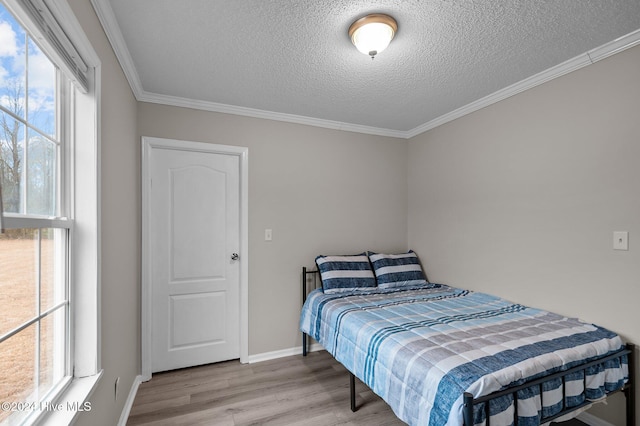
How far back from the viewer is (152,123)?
265cm

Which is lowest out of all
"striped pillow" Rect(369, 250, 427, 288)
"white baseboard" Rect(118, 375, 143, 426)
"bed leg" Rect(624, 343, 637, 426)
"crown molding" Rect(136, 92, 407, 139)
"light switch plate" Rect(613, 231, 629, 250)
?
"white baseboard" Rect(118, 375, 143, 426)

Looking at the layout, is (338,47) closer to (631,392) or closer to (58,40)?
(58,40)

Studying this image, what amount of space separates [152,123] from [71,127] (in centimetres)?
138

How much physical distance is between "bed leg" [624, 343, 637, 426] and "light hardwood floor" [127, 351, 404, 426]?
1336 mm

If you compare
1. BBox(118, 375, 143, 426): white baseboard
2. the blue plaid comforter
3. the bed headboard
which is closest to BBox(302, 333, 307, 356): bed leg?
the bed headboard

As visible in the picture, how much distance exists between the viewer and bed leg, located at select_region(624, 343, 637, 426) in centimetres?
173

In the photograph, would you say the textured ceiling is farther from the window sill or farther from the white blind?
the window sill

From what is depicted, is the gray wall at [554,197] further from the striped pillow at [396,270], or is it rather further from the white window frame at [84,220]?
the white window frame at [84,220]

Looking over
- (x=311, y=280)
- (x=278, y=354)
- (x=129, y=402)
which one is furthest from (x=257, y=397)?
(x=311, y=280)

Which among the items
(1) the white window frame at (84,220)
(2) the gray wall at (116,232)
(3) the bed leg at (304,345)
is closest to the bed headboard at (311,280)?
(3) the bed leg at (304,345)

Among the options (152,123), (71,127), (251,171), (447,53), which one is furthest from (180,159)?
(447,53)

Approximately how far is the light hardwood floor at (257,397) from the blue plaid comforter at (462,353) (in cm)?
40

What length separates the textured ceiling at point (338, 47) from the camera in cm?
159

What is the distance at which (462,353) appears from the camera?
1553 mm
